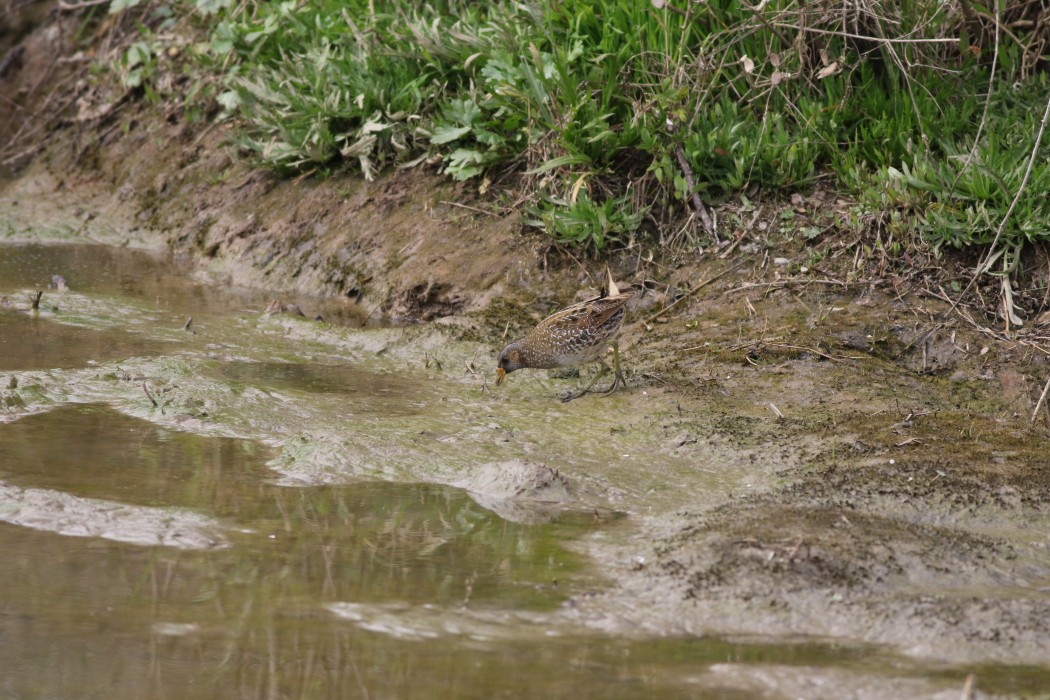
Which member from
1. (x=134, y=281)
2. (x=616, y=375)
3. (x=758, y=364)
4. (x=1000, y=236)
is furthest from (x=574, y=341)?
(x=134, y=281)

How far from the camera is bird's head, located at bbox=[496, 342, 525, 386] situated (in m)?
6.51

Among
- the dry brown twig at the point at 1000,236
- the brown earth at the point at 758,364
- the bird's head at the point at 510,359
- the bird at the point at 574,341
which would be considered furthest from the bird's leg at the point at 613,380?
the dry brown twig at the point at 1000,236

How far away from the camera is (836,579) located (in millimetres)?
4113

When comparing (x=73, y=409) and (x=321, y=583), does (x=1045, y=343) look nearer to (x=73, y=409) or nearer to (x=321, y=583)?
(x=321, y=583)

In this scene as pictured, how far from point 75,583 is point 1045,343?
4.96 m

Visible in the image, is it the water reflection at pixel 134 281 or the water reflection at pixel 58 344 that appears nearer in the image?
the water reflection at pixel 58 344

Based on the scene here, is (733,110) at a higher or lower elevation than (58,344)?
higher

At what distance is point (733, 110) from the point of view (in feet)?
25.0

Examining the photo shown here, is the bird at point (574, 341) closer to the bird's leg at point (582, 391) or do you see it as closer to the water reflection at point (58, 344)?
the bird's leg at point (582, 391)

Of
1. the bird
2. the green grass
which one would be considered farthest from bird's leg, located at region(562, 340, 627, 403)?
the green grass

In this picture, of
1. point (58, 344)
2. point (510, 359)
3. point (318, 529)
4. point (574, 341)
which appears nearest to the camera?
point (318, 529)

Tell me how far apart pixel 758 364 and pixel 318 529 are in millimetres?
2896

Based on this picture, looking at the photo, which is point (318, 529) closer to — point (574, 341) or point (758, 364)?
point (574, 341)

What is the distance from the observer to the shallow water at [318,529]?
354 centimetres
